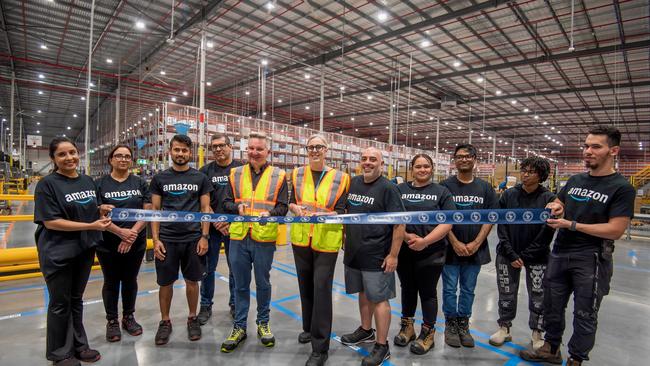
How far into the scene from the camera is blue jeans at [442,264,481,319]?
3.38 meters

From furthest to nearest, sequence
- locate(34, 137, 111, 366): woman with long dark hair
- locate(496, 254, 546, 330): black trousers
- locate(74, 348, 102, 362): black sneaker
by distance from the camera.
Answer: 1. locate(496, 254, 546, 330): black trousers
2. locate(74, 348, 102, 362): black sneaker
3. locate(34, 137, 111, 366): woman with long dark hair

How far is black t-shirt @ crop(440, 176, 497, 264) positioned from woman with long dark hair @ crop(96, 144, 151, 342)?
10.5 ft

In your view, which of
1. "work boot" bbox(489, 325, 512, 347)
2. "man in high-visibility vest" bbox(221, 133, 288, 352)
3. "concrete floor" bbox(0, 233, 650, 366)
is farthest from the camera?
"work boot" bbox(489, 325, 512, 347)

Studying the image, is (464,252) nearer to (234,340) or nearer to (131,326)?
(234,340)

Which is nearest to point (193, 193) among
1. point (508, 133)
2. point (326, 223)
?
point (326, 223)

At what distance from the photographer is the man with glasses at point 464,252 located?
334cm

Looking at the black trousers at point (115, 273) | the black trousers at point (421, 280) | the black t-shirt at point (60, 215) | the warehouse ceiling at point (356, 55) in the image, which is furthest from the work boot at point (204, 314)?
the warehouse ceiling at point (356, 55)

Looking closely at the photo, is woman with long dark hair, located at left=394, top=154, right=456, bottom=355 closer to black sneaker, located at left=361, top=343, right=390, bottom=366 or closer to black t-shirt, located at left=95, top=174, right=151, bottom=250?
black sneaker, located at left=361, top=343, right=390, bottom=366

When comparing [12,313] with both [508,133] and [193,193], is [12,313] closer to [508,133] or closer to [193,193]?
[193,193]

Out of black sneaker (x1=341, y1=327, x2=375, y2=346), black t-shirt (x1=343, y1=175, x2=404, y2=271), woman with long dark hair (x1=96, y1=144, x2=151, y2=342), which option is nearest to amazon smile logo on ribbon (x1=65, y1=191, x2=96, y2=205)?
woman with long dark hair (x1=96, y1=144, x2=151, y2=342)

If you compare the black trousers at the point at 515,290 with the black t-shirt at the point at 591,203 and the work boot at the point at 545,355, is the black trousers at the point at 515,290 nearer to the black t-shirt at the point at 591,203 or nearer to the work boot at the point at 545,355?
the work boot at the point at 545,355

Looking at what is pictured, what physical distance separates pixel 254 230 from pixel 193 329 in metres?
1.30

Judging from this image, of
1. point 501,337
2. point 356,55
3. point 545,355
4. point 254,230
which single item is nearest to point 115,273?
point 254,230

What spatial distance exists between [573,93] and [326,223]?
73.1ft
